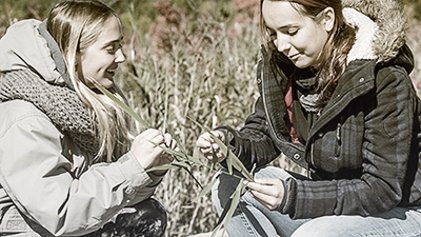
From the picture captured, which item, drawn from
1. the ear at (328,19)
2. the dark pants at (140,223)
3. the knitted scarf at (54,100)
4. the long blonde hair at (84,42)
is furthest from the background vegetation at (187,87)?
the ear at (328,19)

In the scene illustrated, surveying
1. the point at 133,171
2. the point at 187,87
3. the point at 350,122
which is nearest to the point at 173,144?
the point at 133,171

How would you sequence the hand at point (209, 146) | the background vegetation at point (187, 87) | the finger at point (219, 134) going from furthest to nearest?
the background vegetation at point (187, 87)
the finger at point (219, 134)
the hand at point (209, 146)

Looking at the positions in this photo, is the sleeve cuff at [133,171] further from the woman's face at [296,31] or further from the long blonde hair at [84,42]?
the woman's face at [296,31]

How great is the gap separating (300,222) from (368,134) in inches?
16.6

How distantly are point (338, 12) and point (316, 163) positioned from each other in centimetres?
45

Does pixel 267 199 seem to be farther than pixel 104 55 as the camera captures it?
No

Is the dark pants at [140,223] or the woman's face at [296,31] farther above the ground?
the woman's face at [296,31]

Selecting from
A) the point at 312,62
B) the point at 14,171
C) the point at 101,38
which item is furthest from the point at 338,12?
the point at 14,171

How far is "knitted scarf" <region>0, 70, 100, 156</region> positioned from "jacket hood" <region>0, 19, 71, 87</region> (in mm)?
21

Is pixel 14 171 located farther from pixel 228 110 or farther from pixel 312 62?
pixel 228 110

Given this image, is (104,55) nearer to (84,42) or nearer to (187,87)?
(84,42)

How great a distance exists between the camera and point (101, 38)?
327 cm

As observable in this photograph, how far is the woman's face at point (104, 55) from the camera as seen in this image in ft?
10.7

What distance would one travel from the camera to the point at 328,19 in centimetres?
320
